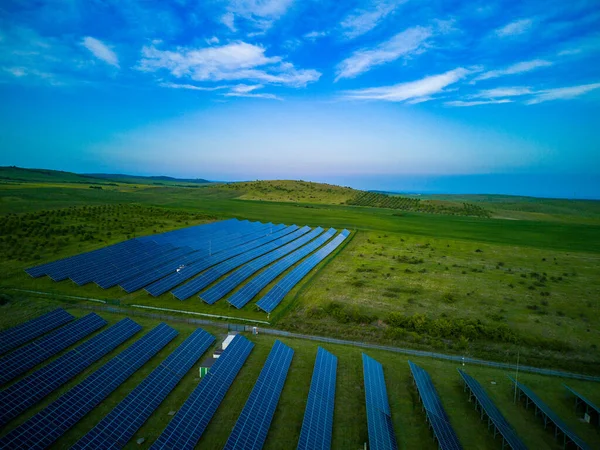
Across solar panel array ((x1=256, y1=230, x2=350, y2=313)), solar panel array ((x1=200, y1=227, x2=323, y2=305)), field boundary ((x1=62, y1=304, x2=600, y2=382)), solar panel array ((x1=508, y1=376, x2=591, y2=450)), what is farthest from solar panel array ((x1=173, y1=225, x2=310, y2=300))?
solar panel array ((x1=508, y1=376, x2=591, y2=450))

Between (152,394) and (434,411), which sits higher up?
Result: (434,411)

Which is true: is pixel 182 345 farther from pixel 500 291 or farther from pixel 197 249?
pixel 500 291

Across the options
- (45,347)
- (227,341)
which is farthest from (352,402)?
(45,347)

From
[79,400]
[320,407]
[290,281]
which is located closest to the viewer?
[79,400]

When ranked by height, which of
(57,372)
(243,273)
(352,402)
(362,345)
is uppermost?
(243,273)

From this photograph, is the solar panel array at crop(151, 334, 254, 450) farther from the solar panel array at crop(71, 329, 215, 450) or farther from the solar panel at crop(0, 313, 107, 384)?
the solar panel at crop(0, 313, 107, 384)

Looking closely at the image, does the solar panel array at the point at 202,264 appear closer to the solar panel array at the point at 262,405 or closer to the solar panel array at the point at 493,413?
the solar panel array at the point at 262,405

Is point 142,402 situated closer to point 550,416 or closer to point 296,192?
point 550,416
